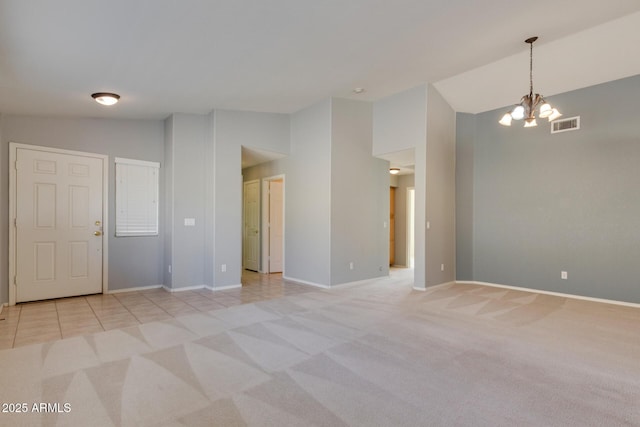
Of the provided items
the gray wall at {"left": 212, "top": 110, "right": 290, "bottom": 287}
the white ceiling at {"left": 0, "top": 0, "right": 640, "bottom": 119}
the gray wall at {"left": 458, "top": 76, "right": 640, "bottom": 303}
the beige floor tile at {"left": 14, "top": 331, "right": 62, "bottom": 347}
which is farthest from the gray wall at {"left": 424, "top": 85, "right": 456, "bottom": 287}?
the beige floor tile at {"left": 14, "top": 331, "right": 62, "bottom": 347}

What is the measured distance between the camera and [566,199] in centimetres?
547

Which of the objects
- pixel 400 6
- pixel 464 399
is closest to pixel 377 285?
pixel 464 399

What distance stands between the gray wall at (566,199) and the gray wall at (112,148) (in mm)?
5651

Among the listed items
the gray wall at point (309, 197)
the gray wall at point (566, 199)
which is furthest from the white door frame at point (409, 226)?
the gray wall at point (309, 197)

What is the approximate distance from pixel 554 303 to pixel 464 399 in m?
3.63

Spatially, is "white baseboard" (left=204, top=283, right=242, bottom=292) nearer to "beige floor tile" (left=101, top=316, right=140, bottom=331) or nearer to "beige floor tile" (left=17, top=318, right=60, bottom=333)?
"beige floor tile" (left=101, top=316, right=140, bottom=331)

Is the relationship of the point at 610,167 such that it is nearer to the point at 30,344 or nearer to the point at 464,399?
the point at 464,399

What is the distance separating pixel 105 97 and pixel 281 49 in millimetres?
2360

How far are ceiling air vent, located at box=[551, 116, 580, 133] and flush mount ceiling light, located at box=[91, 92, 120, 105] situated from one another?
6.49 meters

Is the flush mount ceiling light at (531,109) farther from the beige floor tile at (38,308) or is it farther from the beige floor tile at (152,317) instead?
the beige floor tile at (38,308)

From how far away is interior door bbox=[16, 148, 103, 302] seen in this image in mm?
4793

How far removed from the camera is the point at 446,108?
6234 mm

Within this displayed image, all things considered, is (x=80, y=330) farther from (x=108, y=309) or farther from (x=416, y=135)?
(x=416, y=135)

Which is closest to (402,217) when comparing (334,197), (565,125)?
(334,197)
